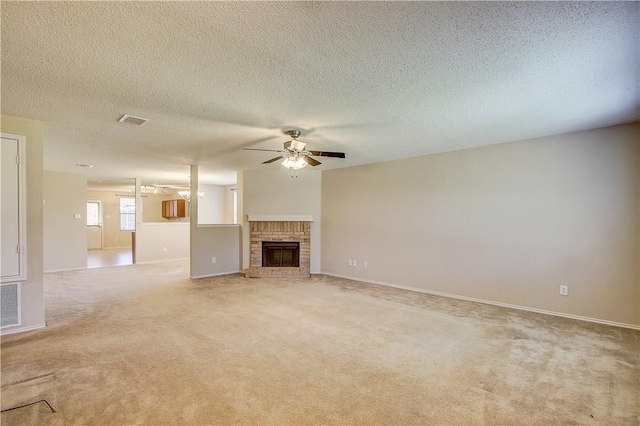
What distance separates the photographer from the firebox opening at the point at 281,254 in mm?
6684

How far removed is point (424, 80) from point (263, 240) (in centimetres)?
497

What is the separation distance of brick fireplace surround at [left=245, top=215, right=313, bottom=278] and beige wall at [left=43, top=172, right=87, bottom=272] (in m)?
4.23

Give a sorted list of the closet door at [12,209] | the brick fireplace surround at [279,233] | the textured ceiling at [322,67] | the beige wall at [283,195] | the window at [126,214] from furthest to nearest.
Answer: the window at [126,214], the beige wall at [283,195], the brick fireplace surround at [279,233], the closet door at [12,209], the textured ceiling at [322,67]

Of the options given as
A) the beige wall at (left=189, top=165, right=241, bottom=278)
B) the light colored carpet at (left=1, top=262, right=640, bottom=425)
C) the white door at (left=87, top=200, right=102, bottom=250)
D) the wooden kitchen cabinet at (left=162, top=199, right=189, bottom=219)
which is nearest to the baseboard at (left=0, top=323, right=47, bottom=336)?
the light colored carpet at (left=1, top=262, right=640, bottom=425)

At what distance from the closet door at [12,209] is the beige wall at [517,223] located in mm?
4909

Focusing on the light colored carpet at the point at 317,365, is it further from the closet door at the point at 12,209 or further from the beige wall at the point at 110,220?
the beige wall at the point at 110,220

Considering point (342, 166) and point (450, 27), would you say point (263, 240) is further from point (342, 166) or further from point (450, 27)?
point (450, 27)

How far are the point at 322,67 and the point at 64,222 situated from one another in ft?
25.4

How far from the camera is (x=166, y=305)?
171 inches

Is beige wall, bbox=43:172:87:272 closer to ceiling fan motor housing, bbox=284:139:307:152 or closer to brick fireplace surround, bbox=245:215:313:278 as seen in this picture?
brick fireplace surround, bbox=245:215:313:278

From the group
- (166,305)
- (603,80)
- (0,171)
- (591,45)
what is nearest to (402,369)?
(591,45)

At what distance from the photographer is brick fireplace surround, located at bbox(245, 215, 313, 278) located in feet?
21.4

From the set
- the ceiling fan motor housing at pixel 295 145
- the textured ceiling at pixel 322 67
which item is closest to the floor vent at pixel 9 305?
the textured ceiling at pixel 322 67

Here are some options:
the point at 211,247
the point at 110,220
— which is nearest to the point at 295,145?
the point at 211,247
